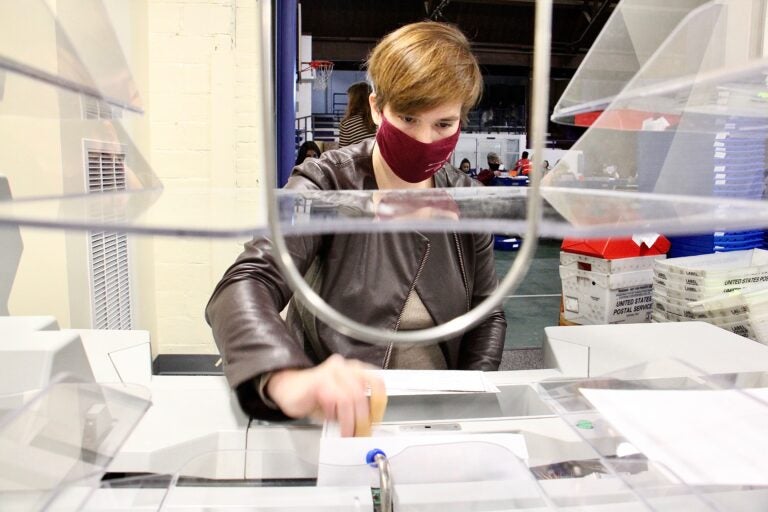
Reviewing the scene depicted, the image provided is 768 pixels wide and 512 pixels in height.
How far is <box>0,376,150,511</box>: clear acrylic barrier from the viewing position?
20.3 inches

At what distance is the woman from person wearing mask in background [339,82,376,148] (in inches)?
37.7

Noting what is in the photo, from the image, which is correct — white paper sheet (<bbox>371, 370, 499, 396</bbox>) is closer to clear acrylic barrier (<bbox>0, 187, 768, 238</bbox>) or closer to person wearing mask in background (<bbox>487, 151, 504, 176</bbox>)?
clear acrylic barrier (<bbox>0, 187, 768, 238</bbox>)

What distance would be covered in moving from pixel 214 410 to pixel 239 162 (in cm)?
202

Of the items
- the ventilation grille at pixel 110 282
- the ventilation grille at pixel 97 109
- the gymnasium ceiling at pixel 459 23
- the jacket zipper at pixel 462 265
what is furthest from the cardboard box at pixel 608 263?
the gymnasium ceiling at pixel 459 23

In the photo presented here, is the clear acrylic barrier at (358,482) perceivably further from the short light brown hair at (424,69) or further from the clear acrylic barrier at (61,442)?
the short light brown hair at (424,69)

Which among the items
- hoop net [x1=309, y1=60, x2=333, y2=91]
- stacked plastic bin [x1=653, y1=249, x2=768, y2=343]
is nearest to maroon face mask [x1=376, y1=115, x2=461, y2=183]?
stacked plastic bin [x1=653, y1=249, x2=768, y2=343]

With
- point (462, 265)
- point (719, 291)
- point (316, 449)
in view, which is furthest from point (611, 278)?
point (316, 449)

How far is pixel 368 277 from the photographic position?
1.12 metres

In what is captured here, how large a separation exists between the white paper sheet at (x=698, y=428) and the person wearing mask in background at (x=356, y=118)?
1.59 metres

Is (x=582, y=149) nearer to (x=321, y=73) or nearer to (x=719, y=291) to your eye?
(x=719, y=291)

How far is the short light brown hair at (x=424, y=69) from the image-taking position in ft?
3.04

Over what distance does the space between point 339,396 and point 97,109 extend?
406mm

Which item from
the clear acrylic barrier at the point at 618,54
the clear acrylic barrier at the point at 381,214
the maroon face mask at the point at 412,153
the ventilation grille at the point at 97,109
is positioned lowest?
the clear acrylic barrier at the point at 381,214

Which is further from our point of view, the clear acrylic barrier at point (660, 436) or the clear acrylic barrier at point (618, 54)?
the clear acrylic barrier at point (618, 54)
